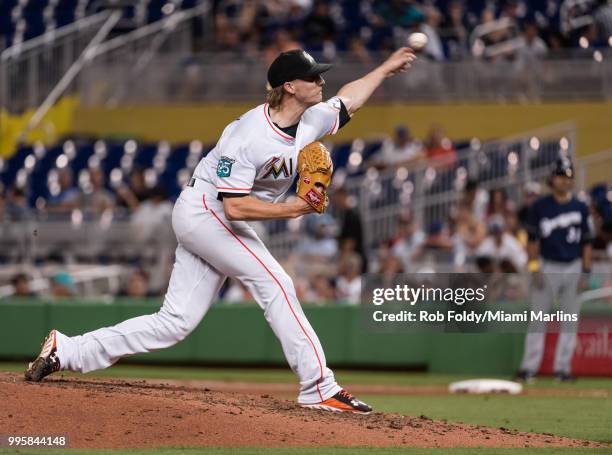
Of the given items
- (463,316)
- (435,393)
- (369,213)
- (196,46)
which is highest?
(196,46)

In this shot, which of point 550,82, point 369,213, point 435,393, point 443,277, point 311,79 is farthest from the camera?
point 550,82

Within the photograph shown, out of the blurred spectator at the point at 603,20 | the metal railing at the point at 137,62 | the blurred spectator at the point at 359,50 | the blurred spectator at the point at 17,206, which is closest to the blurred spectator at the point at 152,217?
the blurred spectator at the point at 17,206

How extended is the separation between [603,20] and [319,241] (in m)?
5.03

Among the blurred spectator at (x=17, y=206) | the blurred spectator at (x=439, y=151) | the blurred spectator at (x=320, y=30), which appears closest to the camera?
the blurred spectator at (x=17, y=206)

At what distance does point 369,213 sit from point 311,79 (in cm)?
931

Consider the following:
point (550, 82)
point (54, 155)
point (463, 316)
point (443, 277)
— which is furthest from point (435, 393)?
point (54, 155)

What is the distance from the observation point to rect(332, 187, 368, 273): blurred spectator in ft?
47.2

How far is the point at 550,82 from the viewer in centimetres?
1830

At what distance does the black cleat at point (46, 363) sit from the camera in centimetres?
694

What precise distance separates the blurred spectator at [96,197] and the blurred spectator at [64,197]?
12 cm

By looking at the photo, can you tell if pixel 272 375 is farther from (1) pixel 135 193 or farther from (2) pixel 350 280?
(1) pixel 135 193

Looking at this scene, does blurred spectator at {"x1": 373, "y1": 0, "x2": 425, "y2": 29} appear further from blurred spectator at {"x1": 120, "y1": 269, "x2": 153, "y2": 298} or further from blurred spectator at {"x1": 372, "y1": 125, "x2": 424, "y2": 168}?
blurred spectator at {"x1": 120, "y1": 269, "x2": 153, "y2": 298}

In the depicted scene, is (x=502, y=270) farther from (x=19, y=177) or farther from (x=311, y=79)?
(x=19, y=177)

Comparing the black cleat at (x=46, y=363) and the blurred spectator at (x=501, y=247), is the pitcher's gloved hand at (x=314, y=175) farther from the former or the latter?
the blurred spectator at (x=501, y=247)
